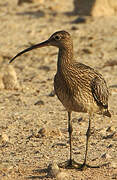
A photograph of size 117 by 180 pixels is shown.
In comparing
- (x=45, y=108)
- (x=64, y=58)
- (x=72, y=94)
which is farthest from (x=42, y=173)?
(x=45, y=108)

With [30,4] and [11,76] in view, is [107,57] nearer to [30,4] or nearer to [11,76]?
[11,76]

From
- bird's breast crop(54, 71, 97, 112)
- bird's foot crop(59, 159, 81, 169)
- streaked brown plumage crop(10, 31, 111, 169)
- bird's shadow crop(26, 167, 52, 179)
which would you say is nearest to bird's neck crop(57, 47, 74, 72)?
streaked brown plumage crop(10, 31, 111, 169)

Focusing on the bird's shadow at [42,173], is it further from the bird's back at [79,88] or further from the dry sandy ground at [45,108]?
the bird's back at [79,88]

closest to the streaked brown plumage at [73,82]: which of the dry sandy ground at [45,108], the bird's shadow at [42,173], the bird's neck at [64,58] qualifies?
the bird's neck at [64,58]

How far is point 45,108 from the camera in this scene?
32.6 ft

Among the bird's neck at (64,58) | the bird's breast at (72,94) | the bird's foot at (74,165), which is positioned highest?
the bird's neck at (64,58)

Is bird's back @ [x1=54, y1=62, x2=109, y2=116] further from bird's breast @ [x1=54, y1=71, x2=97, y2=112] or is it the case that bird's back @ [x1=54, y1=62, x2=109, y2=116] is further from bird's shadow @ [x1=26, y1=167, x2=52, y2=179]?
bird's shadow @ [x1=26, y1=167, x2=52, y2=179]

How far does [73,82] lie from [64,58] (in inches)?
14.1

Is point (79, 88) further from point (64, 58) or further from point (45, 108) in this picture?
point (45, 108)

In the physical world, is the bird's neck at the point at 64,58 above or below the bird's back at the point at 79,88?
above

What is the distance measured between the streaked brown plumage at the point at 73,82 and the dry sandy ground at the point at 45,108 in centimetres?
57

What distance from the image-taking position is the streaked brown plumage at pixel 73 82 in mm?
6945

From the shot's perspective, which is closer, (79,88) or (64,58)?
(79,88)

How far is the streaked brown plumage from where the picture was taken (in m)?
6.95
